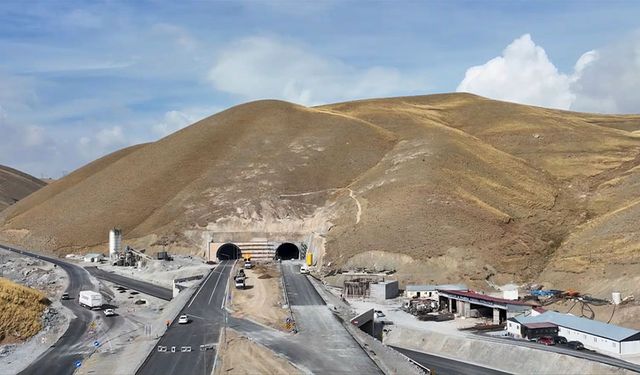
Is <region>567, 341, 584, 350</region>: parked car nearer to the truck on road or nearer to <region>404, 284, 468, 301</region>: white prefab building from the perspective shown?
<region>404, 284, 468, 301</region>: white prefab building

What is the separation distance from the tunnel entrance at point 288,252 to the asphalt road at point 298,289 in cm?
1978

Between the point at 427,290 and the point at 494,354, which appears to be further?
the point at 427,290

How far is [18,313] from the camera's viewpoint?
61.8m

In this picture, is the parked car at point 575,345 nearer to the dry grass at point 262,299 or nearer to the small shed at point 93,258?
the dry grass at point 262,299

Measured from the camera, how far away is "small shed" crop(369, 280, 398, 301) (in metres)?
76.4

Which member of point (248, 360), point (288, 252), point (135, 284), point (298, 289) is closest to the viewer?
point (248, 360)

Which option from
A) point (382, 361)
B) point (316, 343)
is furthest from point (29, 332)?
point (382, 361)

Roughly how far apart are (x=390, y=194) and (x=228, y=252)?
34417 mm

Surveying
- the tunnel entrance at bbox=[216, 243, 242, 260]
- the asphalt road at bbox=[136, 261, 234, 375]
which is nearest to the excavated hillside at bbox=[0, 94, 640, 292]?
the tunnel entrance at bbox=[216, 243, 242, 260]

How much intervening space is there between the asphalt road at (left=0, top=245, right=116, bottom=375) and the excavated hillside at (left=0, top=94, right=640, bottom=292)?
32.0m

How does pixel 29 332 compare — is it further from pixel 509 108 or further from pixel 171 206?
pixel 509 108

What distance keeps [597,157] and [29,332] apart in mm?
120274

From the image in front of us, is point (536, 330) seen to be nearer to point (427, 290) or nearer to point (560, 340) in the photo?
point (560, 340)

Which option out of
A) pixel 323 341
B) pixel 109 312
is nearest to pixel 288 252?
pixel 109 312
